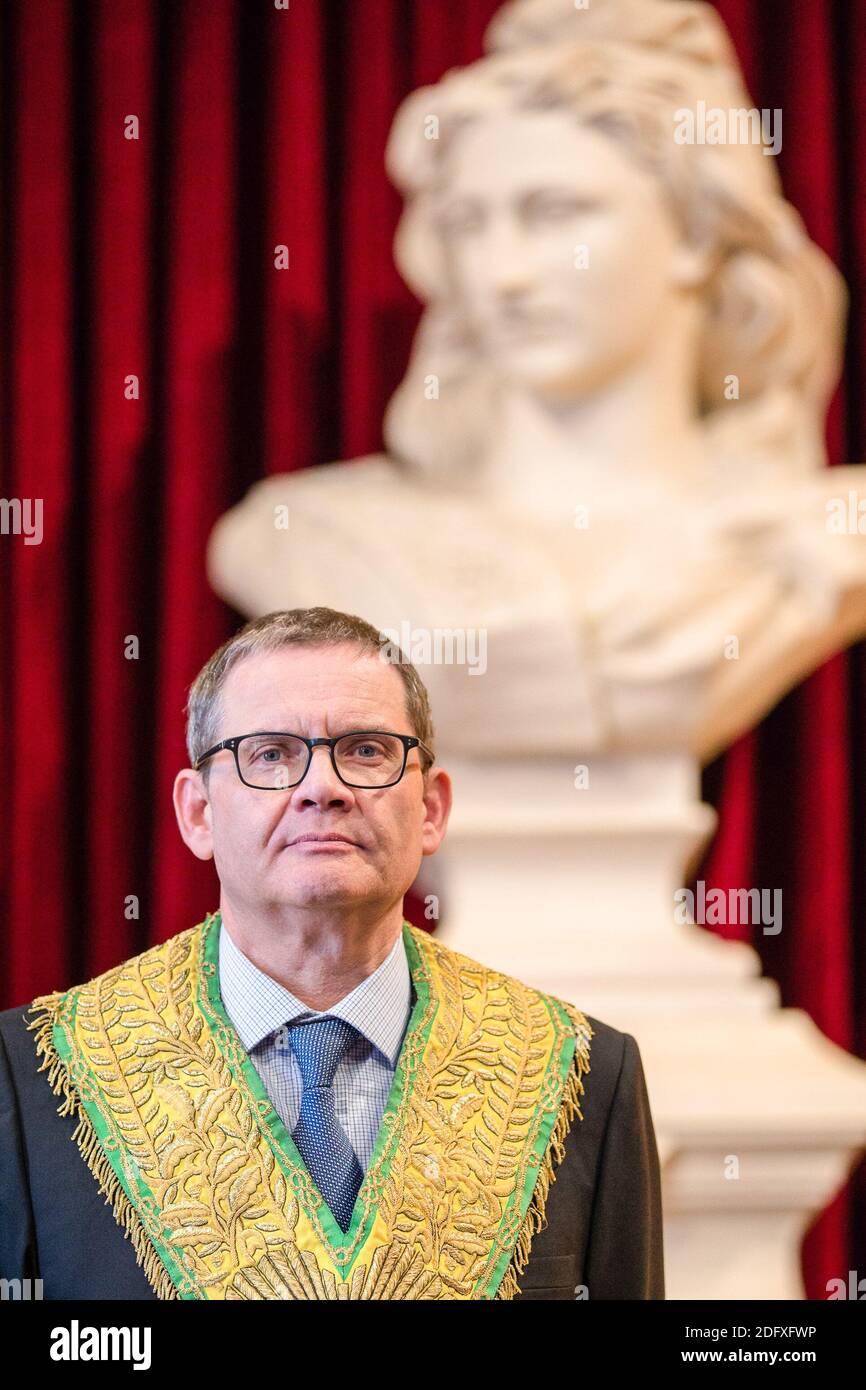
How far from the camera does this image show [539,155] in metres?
2.79

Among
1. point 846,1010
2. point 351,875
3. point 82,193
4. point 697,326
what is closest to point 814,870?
point 846,1010

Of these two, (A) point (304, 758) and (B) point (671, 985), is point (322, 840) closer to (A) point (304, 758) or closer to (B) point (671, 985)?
(A) point (304, 758)

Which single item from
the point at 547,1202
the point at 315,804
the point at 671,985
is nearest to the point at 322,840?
the point at 315,804

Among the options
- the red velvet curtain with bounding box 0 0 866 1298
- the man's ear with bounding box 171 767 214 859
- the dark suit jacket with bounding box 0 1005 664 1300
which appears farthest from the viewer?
the red velvet curtain with bounding box 0 0 866 1298

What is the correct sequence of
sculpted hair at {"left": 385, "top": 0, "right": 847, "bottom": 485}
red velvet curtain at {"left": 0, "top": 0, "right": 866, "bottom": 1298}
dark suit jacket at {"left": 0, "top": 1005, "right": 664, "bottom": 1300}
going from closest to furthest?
dark suit jacket at {"left": 0, "top": 1005, "right": 664, "bottom": 1300} → sculpted hair at {"left": 385, "top": 0, "right": 847, "bottom": 485} → red velvet curtain at {"left": 0, "top": 0, "right": 866, "bottom": 1298}

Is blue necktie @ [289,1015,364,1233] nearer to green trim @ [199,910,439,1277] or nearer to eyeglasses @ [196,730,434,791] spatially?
green trim @ [199,910,439,1277]

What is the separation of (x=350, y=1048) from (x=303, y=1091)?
0.16ft

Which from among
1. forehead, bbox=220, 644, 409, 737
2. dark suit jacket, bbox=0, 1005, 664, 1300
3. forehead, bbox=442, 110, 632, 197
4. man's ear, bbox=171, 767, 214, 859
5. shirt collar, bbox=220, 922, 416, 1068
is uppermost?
forehead, bbox=442, 110, 632, 197

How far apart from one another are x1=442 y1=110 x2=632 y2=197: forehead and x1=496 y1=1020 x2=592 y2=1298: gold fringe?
1.51 meters

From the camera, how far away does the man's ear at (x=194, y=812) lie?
1.58m

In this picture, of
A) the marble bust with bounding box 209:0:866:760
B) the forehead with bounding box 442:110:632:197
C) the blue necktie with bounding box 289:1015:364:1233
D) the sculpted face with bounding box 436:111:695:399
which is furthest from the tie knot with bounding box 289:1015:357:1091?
the forehead with bounding box 442:110:632:197

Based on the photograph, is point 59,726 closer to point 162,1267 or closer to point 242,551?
point 242,551

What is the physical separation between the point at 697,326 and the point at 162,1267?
1.89m

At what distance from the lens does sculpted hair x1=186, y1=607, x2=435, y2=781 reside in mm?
1534
